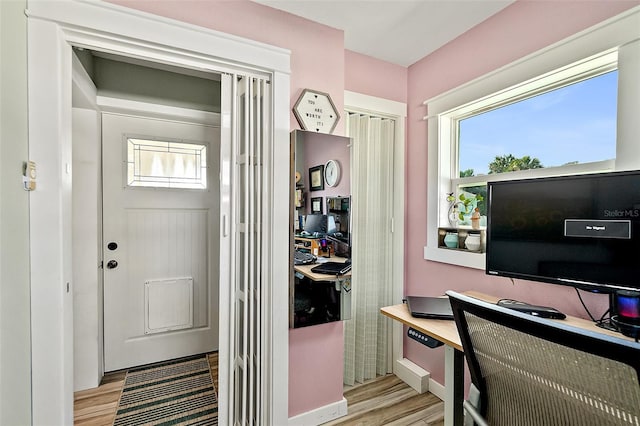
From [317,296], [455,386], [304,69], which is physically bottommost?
[455,386]

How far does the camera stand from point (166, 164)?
2543 mm

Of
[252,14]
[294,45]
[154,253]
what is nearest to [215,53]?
[252,14]

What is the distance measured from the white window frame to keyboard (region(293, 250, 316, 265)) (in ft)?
3.28

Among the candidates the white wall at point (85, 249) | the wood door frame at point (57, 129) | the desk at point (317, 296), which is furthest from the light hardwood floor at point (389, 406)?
the white wall at point (85, 249)

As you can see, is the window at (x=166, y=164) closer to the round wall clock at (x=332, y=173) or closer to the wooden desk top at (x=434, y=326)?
the round wall clock at (x=332, y=173)

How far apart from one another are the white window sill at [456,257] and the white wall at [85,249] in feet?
8.16

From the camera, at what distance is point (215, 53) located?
154 centimetres

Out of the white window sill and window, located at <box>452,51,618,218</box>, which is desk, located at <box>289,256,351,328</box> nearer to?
the white window sill

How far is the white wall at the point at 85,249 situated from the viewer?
2092mm

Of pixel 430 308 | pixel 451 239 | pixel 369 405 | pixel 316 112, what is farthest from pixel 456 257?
pixel 316 112

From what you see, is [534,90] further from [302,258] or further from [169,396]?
[169,396]

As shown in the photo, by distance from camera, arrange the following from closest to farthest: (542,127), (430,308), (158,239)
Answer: (430,308) < (542,127) < (158,239)

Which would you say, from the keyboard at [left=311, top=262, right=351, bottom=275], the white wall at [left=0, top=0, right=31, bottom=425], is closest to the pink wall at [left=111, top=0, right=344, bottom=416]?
the keyboard at [left=311, top=262, right=351, bottom=275]

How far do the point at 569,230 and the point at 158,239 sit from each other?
276 cm
